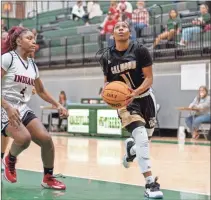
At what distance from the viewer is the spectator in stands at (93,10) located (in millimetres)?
19562

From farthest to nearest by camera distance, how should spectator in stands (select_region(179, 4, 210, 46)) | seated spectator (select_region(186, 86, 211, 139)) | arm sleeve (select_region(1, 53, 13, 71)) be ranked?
1. spectator in stands (select_region(179, 4, 210, 46))
2. seated spectator (select_region(186, 86, 211, 139))
3. arm sleeve (select_region(1, 53, 13, 71))

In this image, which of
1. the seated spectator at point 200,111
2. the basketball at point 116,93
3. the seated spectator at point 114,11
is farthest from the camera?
the seated spectator at point 114,11

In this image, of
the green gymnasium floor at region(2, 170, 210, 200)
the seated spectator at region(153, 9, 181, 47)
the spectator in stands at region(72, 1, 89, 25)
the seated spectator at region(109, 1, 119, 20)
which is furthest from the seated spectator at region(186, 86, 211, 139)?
the green gymnasium floor at region(2, 170, 210, 200)

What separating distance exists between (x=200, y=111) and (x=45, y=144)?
9123mm

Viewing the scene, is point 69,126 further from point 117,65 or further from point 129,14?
point 117,65

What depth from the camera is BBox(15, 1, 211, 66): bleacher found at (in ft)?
48.9

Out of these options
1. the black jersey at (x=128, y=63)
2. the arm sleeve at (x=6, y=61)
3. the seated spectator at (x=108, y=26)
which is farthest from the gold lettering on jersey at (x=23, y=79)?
the seated spectator at (x=108, y=26)

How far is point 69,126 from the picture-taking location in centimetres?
1600

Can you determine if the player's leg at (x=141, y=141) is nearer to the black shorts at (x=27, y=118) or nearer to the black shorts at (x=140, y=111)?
the black shorts at (x=140, y=111)

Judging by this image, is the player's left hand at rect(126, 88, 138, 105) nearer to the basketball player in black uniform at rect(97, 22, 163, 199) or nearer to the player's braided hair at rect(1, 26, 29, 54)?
the basketball player in black uniform at rect(97, 22, 163, 199)

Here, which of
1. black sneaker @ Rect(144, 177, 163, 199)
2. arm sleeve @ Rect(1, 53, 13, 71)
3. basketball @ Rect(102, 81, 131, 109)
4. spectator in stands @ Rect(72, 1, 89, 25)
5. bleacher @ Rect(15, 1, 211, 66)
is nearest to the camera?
basketball @ Rect(102, 81, 131, 109)

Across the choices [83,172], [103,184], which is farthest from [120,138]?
[103,184]

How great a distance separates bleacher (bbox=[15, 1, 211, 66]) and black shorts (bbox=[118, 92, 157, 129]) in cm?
928

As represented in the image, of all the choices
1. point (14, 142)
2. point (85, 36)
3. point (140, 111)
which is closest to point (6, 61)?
point (14, 142)
